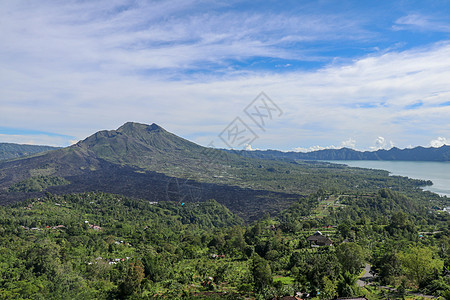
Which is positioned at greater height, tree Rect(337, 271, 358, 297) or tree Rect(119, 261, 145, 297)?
tree Rect(337, 271, 358, 297)

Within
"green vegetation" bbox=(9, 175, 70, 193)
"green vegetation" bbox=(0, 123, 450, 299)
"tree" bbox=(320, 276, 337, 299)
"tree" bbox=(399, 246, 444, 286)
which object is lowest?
"green vegetation" bbox=(9, 175, 70, 193)

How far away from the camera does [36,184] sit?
12512cm

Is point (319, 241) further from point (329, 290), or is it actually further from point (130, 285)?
point (130, 285)

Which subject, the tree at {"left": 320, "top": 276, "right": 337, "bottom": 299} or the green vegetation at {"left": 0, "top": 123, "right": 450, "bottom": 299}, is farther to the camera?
the green vegetation at {"left": 0, "top": 123, "right": 450, "bottom": 299}

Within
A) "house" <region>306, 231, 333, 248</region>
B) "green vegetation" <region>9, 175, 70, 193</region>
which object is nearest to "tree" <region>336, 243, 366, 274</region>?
"house" <region>306, 231, 333, 248</region>

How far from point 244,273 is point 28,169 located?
181 m

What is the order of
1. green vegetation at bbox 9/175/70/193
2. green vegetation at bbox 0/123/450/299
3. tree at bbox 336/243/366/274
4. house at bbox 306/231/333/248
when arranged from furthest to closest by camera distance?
green vegetation at bbox 9/175/70/193 → house at bbox 306/231/333/248 → tree at bbox 336/243/366/274 → green vegetation at bbox 0/123/450/299

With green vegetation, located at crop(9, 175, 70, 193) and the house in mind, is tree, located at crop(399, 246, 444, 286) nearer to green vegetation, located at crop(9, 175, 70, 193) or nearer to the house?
the house

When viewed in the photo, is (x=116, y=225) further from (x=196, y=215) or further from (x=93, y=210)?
(x=196, y=215)

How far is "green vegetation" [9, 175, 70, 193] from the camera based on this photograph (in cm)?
11894

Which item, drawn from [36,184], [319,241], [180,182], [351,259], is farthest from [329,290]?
[36,184]

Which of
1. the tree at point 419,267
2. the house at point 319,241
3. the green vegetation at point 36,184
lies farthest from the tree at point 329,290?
the green vegetation at point 36,184

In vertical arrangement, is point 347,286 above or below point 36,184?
above

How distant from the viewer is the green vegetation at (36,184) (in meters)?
119
